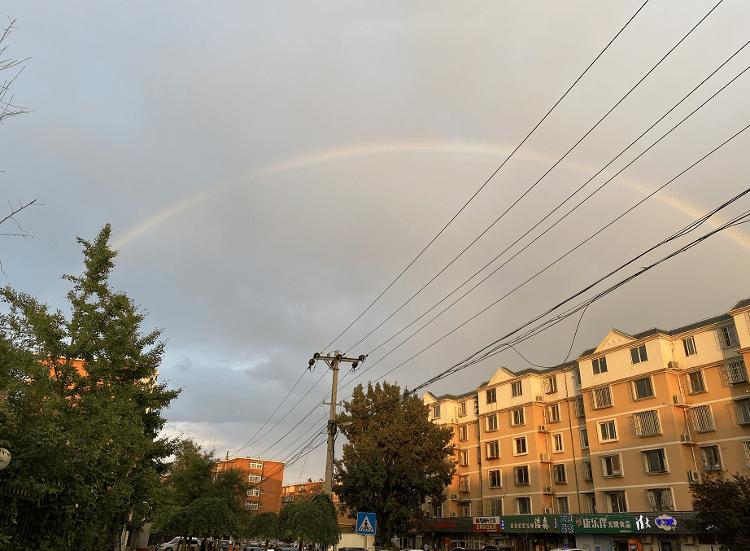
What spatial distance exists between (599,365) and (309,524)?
32.2m

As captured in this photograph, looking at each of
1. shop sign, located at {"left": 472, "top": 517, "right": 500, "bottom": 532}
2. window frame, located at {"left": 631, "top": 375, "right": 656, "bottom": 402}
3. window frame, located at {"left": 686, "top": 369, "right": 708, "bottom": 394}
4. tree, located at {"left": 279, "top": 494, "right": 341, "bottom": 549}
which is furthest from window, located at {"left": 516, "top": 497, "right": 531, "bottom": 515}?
tree, located at {"left": 279, "top": 494, "right": 341, "bottom": 549}

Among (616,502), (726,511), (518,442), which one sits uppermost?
(518,442)

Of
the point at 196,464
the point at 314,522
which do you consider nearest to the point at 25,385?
the point at 314,522

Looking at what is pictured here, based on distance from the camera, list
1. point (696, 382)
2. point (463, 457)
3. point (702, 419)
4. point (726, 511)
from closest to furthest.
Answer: point (726, 511) → point (702, 419) → point (696, 382) → point (463, 457)

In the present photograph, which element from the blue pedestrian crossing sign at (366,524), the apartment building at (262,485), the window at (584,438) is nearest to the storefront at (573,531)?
the window at (584,438)

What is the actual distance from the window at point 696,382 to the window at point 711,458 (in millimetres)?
4103

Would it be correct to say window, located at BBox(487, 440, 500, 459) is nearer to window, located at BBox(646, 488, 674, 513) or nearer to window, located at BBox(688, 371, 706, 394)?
window, located at BBox(646, 488, 674, 513)

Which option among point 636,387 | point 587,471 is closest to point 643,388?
point 636,387

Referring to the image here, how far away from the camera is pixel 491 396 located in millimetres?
58375

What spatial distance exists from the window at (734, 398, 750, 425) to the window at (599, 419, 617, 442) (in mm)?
8895

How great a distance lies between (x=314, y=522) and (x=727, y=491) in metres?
19.1

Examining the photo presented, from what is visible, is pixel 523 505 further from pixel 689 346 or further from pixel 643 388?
pixel 689 346

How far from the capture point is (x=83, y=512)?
977cm

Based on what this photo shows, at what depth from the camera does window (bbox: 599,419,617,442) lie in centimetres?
4275
